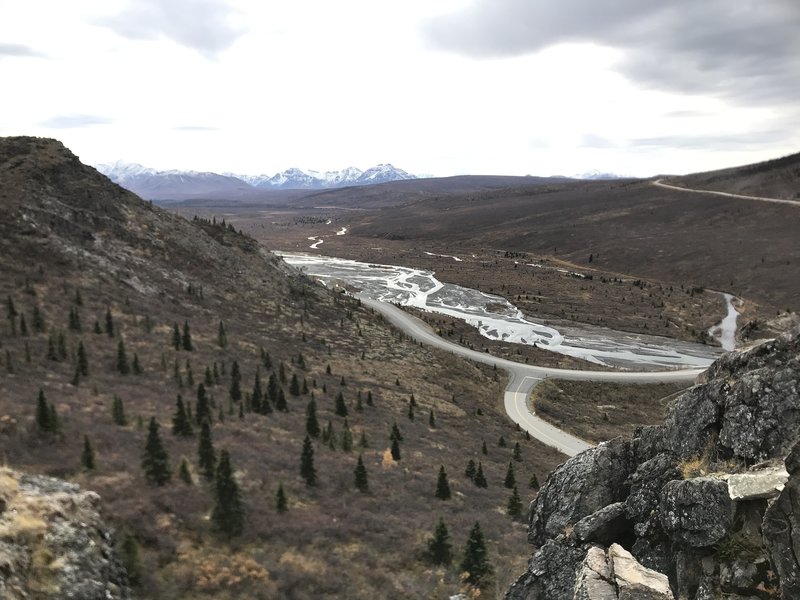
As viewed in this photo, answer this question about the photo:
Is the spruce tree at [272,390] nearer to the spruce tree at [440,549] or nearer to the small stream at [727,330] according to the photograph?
the spruce tree at [440,549]

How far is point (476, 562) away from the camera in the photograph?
19422 millimetres

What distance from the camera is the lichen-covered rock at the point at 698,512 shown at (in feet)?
30.3

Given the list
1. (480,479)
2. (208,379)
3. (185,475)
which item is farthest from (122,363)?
(480,479)

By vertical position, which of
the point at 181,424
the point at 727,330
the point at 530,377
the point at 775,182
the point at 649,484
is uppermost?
the point at 775,182

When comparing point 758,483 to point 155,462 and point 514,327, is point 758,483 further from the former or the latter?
point 514,327

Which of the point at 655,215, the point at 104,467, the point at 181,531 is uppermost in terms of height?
the point at 655,215

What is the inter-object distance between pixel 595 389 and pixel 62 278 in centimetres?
6256

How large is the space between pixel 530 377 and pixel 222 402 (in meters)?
40.9

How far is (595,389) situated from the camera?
193ft

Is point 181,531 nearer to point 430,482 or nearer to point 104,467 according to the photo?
point 104,467

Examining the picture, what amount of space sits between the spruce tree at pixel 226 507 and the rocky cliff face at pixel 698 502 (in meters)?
10.8

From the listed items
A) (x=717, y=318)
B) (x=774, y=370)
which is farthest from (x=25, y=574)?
(x=717, y=318)

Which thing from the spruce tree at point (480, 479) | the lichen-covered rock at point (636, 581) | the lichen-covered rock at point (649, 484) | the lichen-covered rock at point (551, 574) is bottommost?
the spruce tree at point (480, 479)

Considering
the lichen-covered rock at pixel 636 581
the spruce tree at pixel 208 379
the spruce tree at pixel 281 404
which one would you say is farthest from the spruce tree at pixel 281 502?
the spruce tree at pixel 208 379
